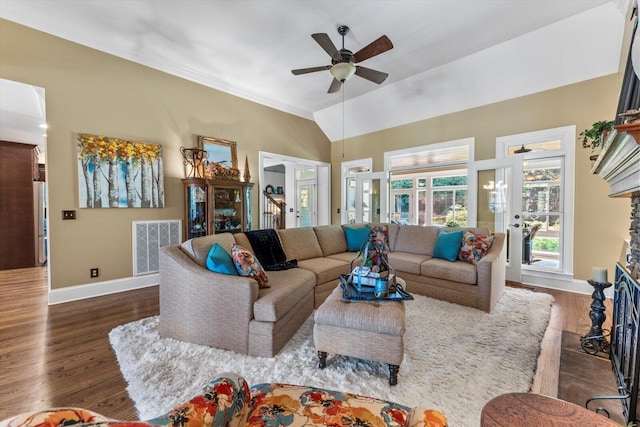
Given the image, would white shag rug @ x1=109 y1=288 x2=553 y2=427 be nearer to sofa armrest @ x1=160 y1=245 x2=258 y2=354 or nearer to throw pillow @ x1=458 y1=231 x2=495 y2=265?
sofa armrest @ x1=160 y1=245 x2=258 y2=354

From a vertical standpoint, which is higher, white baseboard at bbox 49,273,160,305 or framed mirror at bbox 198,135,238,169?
framed mirror at bbox 198,135,238,169

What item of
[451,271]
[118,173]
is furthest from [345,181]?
[118,173]

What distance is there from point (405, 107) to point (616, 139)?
410 centimetres

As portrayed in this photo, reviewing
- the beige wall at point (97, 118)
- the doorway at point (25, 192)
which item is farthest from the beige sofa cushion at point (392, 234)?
the doorway at point (25, 192)

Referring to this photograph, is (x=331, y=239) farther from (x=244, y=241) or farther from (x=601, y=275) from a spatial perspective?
(x=601, y=275)

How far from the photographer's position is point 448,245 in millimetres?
3498

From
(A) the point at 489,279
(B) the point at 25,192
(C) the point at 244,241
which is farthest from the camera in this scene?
(B) the point at 25,192

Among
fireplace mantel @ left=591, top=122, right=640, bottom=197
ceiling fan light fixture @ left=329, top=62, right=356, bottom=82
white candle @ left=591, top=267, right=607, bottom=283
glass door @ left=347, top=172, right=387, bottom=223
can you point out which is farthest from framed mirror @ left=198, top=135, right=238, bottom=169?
white candle @ left=591, top=267, right=607, bottom=283

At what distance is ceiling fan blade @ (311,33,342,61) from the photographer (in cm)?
264

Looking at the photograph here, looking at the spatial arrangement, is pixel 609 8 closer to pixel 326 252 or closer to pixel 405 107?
pixel 405 107

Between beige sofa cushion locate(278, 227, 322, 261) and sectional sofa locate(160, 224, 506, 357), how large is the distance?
0.01m

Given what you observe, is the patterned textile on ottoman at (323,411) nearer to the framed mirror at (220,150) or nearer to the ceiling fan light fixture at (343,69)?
the ceiling fan light fixture at (343,69)

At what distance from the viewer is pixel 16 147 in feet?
17.1

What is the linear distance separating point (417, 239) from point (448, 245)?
582 mm
